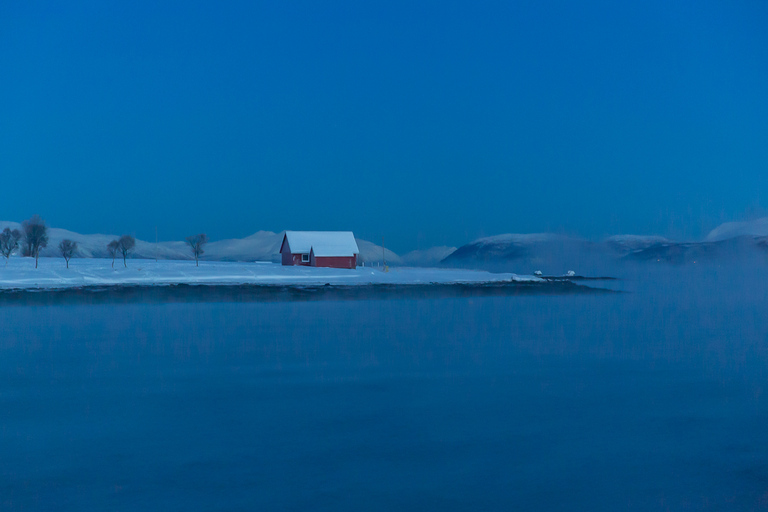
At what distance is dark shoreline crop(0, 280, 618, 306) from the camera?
101 ft

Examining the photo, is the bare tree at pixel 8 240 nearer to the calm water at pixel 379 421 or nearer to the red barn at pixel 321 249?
the red barn at pixel 321 249

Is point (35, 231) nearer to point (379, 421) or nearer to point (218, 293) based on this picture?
point (218, 293)

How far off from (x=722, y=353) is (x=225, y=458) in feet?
45.0

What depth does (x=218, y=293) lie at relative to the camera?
35875mm

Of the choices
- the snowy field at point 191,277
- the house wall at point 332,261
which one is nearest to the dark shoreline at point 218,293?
the snowy field at point 191,277

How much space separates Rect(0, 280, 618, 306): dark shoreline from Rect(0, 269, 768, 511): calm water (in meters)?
12.6

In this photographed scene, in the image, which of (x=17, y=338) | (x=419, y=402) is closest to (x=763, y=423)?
(x=419, y=402)

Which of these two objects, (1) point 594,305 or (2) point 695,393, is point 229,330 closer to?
(2) point 695,393

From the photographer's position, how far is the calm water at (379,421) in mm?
6172

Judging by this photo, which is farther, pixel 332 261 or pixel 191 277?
pixel 332 261

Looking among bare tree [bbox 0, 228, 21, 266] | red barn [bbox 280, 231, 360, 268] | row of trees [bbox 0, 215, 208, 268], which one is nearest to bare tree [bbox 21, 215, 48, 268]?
row of trees [bbox 0, 215, 208, 268]

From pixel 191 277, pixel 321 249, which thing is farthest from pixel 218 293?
pixel 321 249

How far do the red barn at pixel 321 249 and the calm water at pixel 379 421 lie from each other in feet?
144

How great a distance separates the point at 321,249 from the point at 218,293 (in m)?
27.6
